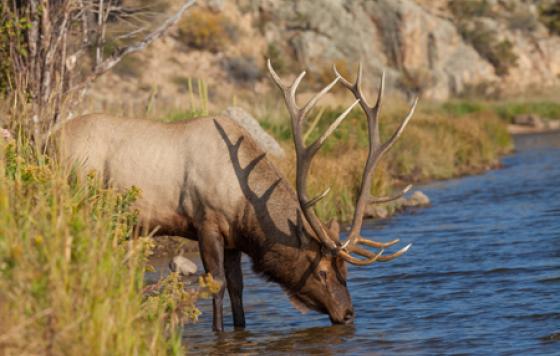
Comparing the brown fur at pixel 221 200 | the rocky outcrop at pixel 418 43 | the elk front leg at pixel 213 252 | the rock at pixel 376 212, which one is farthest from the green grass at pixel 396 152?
the rocky outcrop at pixel 418 43

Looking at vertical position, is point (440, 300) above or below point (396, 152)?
above

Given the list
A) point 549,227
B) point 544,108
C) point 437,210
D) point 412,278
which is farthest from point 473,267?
point 544,108

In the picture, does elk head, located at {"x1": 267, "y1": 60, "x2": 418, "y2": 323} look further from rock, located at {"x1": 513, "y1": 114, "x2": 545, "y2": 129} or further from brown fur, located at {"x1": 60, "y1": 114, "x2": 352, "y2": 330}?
rock, located at {"x1": 513, "y1": 114, "x2": 545, "y2": 129}

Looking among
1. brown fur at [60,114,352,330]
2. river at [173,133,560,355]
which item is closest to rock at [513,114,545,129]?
river at [173,133,560,355]

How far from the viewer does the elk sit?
8.44 m

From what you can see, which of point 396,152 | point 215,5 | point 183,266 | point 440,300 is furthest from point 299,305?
point 215,5

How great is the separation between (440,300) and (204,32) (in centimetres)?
3696

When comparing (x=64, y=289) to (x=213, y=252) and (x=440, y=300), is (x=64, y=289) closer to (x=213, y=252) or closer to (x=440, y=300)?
(x=213, y=252)

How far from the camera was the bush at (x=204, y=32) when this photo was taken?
4559 cm

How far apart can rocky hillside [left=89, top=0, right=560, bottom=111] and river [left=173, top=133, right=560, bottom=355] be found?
2530 centimetres

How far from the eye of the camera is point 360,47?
50.8m

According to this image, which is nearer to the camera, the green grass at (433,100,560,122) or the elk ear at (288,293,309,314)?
the elk ear at (288,293,309,314)

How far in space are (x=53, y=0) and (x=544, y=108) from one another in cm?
3336

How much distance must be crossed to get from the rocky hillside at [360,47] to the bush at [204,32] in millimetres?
50
